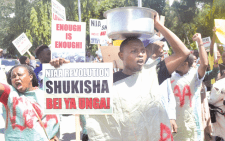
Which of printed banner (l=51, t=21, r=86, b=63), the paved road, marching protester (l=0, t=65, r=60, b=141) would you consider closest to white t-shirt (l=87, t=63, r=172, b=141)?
marching protester (l=0, t=65, r=60, b=141)

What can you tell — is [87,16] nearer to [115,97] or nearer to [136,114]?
[115,97]

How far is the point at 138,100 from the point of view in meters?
2.25

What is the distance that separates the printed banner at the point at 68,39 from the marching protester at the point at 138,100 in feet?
4.31

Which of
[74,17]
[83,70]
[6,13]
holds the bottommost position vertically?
[83,70]

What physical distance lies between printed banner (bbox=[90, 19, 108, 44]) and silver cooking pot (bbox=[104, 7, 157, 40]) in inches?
238

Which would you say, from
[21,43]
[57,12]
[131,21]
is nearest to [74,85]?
[131,21]

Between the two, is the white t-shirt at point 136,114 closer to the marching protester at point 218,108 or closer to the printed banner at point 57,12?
the marching protester at point 218,108

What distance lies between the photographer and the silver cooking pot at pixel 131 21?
2.19 m

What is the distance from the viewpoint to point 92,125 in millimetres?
2365

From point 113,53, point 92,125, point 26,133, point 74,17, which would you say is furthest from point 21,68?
point 74,17

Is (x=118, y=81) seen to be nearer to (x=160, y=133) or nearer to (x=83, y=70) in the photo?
(x=83, y=70)

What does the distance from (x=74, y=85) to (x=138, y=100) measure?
2.25 feet

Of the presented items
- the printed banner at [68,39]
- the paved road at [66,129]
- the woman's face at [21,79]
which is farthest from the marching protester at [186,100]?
the paved road at [66,129]

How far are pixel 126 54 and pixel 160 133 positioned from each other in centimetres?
77
